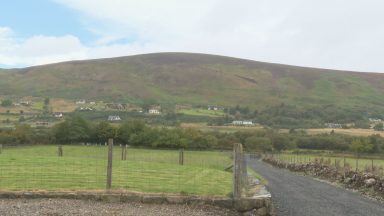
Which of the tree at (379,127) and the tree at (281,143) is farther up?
the tree at (379,127)

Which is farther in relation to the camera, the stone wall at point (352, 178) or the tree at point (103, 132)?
the tree at point (103, 132)

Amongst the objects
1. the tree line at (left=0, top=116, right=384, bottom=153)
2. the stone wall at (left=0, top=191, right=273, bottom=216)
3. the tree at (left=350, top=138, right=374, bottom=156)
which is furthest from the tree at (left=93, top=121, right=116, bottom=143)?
the stone wall at (left=0, top=191, right=273, bottom=216)

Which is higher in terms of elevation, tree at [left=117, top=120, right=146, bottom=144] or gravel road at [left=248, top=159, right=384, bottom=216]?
tree at [left=117, top=120, right=146, bottom=144]

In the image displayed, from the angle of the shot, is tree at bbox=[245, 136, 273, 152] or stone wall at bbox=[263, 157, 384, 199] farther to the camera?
tree at bbox=[245, 136, 273, 152]

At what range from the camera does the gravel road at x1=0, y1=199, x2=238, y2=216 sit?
14070 millimetres

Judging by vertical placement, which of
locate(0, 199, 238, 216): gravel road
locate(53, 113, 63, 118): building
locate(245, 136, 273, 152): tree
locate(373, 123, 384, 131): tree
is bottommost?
locate(245, 136, 273, 152): tree

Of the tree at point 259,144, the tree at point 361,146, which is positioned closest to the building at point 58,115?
the tree at point 259,144

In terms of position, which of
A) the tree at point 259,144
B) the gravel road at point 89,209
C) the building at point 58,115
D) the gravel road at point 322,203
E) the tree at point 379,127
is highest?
the building at point 58,115

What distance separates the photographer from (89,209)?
48.8ft

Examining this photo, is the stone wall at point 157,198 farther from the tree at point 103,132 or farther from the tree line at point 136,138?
the tree at point 103,132

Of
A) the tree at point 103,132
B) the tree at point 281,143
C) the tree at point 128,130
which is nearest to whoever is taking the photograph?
the tree at point 103,132

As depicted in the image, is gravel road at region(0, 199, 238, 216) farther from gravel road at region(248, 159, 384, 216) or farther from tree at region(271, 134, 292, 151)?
tree at region(271, 134, 292, 151)

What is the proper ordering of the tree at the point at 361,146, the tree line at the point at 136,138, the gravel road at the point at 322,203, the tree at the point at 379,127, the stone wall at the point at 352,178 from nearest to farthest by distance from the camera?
1. the gravel road at the point at 322,203
2. the stone wall at the point at 352,178
3. the tree line at the point at 136,138
4. the tree at the point at 361,146
5. the tree at the point at 379,127

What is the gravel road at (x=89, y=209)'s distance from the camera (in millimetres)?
14070
